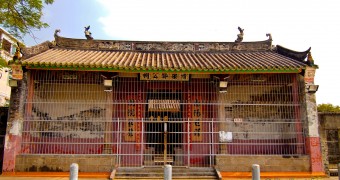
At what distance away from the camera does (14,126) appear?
8.90 metres

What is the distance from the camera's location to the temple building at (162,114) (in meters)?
8.95

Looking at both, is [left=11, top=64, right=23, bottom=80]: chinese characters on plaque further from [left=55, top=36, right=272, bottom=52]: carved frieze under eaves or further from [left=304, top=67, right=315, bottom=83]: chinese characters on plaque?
[left=304, top=67, right=315, bottom=83]: chinese characters on plaque

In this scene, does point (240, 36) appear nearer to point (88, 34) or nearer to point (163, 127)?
point (163, 127)

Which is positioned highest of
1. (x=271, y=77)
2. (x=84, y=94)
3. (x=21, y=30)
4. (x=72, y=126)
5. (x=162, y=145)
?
(x=21, y=30)

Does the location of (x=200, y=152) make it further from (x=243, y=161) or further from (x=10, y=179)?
(x=10, y=179)

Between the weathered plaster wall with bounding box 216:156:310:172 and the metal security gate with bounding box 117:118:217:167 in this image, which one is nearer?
the weathered plaster wall with bounding box 216:156:310:172

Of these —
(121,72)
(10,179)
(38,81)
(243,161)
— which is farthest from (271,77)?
(10,179)

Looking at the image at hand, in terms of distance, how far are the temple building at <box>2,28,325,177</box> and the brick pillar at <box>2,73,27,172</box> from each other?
0.03 m

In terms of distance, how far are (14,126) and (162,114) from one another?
4876mm

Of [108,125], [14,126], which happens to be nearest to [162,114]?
[108,125]

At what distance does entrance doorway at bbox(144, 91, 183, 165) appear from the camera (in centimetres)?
960

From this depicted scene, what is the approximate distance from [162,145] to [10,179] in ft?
15.7

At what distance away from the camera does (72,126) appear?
388 inches

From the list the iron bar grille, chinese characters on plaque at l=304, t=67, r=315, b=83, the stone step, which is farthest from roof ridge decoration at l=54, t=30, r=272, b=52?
the stone step
